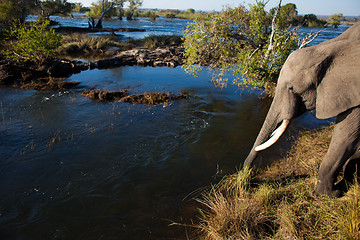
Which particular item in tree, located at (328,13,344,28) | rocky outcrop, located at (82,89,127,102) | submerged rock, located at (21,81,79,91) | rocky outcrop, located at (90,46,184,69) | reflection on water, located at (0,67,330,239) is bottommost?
reflection on water, located at (0,67,330,239)

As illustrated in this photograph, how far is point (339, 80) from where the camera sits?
3.15 meters

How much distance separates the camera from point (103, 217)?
12.8 ft

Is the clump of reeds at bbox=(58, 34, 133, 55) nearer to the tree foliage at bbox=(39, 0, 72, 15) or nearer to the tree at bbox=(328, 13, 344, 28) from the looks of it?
the tree foliage at bbox=(39, 0, 72, 15)

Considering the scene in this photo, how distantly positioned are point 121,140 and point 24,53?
925 centimetres

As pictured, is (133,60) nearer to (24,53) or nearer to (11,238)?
(24,53)

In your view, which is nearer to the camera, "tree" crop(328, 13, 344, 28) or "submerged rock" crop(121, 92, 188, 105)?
"submerged rock" crop(121, 92, 188, 105)

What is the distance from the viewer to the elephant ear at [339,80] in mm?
3078

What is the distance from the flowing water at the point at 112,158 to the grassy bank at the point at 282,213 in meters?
0.70

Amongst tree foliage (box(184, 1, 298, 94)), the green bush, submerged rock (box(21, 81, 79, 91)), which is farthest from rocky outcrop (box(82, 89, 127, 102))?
the green bush

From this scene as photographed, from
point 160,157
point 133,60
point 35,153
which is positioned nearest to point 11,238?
point 35,153

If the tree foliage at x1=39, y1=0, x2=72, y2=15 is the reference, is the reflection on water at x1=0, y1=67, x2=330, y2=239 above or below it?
below

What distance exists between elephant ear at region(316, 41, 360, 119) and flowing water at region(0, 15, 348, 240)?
2.53 metres

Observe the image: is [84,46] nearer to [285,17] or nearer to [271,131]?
[285,17]

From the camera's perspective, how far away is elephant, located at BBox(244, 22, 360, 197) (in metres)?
3.13
